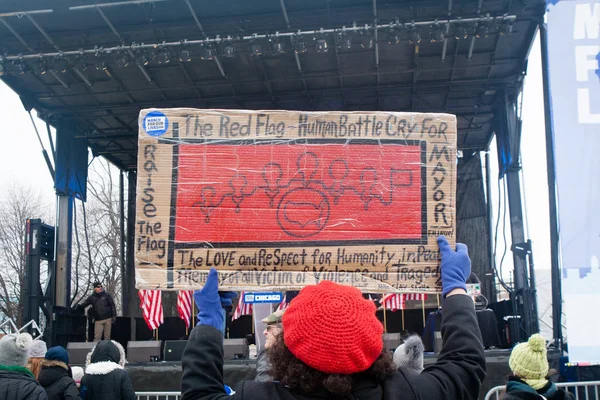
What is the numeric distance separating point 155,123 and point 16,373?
5.77 ft

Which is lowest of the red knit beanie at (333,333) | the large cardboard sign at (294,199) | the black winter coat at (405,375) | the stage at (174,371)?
the stage at (174,371)

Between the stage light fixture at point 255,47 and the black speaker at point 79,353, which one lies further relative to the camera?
the black speaker at point 79,353

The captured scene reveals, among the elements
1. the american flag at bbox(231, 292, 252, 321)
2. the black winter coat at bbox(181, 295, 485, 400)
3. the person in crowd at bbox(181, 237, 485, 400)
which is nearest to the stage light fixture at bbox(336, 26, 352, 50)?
the american flag at bbox(231, 292, 252, 321)

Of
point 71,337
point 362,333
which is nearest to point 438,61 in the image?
point 71,337

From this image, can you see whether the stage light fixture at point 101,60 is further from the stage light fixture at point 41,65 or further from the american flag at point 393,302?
the american flag at point 393,302

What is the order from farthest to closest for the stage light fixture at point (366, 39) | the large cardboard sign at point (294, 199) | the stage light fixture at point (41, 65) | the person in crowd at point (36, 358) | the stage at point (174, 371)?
1. the stage light fixture at point (41, 65)
2. the stage light fixture at point (366, 39)
3. the stage at point (174, 371)
4. the person in crowd at point (36, 358)
5. the large cardboard sign at point (294, 199)

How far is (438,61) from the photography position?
39.3 feet

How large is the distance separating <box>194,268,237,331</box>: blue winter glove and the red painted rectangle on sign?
1.30ft

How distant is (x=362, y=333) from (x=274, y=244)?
3.82ft

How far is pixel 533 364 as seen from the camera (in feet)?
11.8

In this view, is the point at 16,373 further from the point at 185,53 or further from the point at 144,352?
the point at 185,53

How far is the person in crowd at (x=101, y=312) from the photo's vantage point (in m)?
13.4

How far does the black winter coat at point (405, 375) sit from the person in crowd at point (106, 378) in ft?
10.8

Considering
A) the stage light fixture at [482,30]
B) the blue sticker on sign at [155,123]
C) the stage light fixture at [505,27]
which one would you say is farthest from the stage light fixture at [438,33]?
the blue sticker on sign at [155,123]
